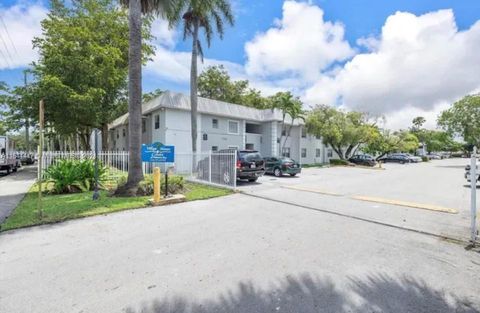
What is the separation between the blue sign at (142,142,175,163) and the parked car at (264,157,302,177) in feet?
33.5

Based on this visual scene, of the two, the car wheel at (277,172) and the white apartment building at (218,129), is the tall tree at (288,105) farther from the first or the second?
the car wheel at (277,172)

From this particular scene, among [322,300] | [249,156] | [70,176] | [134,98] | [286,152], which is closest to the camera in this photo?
[322,300]

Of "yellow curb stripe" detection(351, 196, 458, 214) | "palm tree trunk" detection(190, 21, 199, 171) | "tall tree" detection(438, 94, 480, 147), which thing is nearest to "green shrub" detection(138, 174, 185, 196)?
"yellow curb stripe" detection(351, 196, 458, 214)

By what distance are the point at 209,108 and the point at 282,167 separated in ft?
31.6

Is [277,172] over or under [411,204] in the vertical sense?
over

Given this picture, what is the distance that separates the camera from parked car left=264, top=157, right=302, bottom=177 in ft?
61.4

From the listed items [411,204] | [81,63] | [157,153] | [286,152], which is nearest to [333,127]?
[286,152]

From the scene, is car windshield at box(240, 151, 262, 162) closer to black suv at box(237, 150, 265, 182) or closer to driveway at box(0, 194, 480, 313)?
black suv at box(237, 150, 265, 182)

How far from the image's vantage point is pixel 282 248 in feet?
15.8

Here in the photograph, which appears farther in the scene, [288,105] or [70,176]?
[288,105]

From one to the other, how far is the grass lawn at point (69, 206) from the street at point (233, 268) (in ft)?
2.08

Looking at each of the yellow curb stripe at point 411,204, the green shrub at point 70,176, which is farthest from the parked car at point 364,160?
the green shrub at point 70,176

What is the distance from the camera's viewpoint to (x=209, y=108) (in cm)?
2408

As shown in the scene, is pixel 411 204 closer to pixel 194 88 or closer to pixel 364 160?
pixel 194 88
